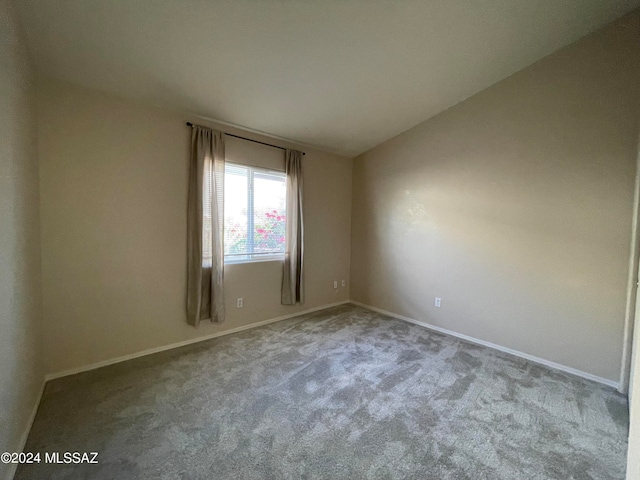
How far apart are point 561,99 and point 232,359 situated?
412 cm

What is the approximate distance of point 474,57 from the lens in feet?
8.29

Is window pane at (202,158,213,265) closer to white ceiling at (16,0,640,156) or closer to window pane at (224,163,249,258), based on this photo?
window pane at (224,163,249,258)

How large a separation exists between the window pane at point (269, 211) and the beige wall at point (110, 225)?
463mm

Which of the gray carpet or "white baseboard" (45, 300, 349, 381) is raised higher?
"white baseboard" (45, 300, 349, 381)

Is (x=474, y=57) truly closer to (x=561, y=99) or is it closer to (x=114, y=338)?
(x=561, y=99)

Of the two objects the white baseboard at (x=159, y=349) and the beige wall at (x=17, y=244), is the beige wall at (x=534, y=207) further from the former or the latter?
the beige wall at (x=17, y=244)

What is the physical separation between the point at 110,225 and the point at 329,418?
2.51 meters

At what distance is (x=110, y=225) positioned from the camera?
2414 mm

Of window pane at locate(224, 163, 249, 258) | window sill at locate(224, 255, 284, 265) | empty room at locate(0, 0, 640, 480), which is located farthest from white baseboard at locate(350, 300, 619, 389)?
window pane at locate(224, 163, 249, 258)

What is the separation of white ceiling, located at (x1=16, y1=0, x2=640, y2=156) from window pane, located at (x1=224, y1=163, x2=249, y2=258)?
24.0 inches

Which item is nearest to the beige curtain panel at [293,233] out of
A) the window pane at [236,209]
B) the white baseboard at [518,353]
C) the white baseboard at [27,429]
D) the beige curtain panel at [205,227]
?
the window pane at [236,209]

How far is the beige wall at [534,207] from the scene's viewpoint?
232cm

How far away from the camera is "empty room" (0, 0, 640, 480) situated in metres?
1.56

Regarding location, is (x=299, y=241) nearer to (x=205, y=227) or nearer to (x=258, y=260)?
(x=258, y=260)
